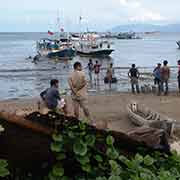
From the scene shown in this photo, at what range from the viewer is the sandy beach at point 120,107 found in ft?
47.6

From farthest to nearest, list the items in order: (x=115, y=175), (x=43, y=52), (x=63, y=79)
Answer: (x=43, y=52) < (x=63, y=79) < (x=115, y=175)

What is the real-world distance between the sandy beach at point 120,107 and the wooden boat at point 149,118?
1.07ft

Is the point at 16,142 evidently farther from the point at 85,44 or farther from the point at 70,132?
the point at 85,44

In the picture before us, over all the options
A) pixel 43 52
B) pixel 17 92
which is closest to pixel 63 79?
pixel 17 92

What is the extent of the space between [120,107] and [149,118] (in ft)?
15.0

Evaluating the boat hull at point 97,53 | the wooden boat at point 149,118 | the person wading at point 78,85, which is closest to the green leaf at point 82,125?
the person wading at point 78,85

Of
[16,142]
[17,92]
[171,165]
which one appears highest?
[16,142]

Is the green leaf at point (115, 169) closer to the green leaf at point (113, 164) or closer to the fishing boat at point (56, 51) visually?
the green leaf at point (113, 164)

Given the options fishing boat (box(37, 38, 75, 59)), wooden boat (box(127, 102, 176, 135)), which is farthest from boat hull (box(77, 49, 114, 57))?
wooden boat (box(127, 102, 176, 135))

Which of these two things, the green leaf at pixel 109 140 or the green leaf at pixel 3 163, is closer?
the green leaf at pixel 3 163

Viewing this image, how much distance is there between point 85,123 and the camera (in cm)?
348

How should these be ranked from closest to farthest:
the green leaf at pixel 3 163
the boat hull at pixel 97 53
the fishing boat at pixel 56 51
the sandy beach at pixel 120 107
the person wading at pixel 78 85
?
the green leaf at pixel 3 163 → the person wading at pixel 78 85 → the sandy beach at pixel 120 107 → the fishing boat at pixel 56 51 → the boat hull at pixel 97 53

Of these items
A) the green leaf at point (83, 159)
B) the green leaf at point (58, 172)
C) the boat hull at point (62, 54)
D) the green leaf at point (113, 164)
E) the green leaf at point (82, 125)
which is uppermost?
the green leaf at point (82, 125)

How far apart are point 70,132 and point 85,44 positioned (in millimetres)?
63715
